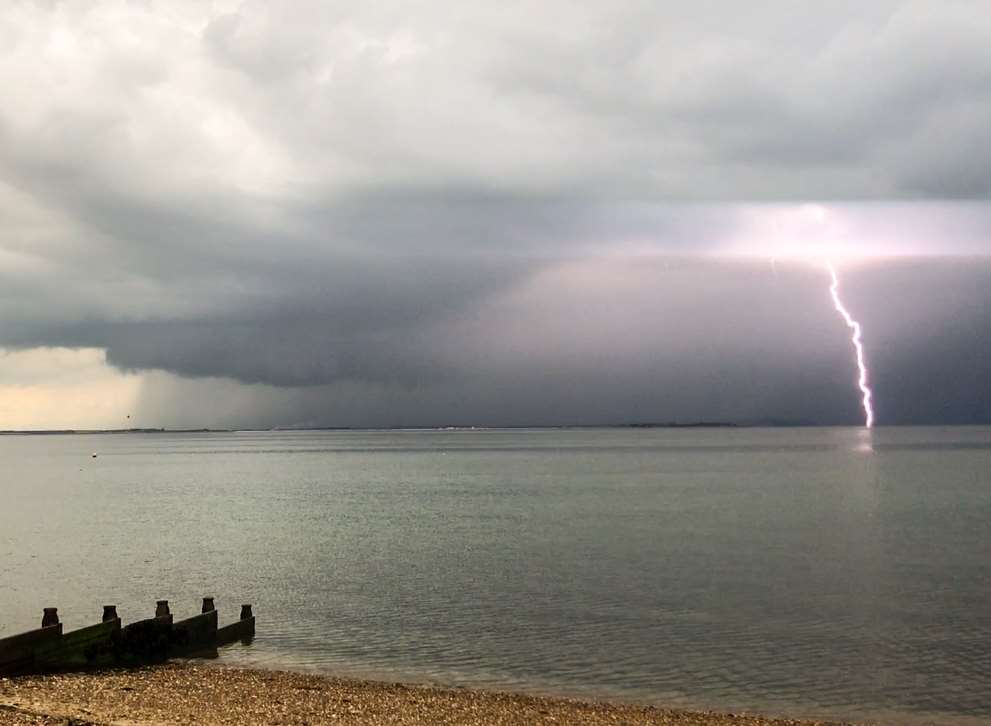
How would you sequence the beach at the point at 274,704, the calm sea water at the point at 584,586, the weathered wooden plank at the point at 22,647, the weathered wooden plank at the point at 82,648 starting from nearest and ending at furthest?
the beach at the point at 274,704 < the weathered wooden plank at the point at 22,647 < the weathered wooden plank at the point at 82,648 < the calm sea water at the point at 584,586

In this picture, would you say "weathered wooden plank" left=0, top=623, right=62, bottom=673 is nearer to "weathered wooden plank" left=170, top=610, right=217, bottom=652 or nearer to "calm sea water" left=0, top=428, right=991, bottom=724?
"weathered wooden plank" left=170, top=610, right=217, bottom=652

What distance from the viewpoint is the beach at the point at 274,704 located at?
777 inches

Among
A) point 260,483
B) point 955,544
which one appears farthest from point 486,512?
point 260,483

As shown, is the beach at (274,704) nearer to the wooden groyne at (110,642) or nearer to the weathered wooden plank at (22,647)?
the weathered wooden plank at (22,647)

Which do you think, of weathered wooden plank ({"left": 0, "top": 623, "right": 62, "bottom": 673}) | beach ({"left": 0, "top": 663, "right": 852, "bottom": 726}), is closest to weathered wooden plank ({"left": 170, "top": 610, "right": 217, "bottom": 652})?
beach ({"left": 0, "top": 663, "right": 852, "bottom": 726})

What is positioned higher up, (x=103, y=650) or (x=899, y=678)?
(x=103, y=650)

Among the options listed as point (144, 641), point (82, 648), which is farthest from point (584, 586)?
point (82, 648)

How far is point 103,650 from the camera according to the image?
26.3m

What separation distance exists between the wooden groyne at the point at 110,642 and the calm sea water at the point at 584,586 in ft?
5.29

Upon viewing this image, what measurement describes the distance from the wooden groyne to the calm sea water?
1.61 m

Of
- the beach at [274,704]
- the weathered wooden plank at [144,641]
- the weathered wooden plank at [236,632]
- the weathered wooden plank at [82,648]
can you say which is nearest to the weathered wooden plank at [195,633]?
the weathered wooden plank at [144,641]

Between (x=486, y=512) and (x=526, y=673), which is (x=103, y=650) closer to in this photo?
(x=526, y=673)

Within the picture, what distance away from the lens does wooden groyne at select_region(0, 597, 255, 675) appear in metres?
23.7

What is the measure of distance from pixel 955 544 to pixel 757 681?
4279 centimetres
